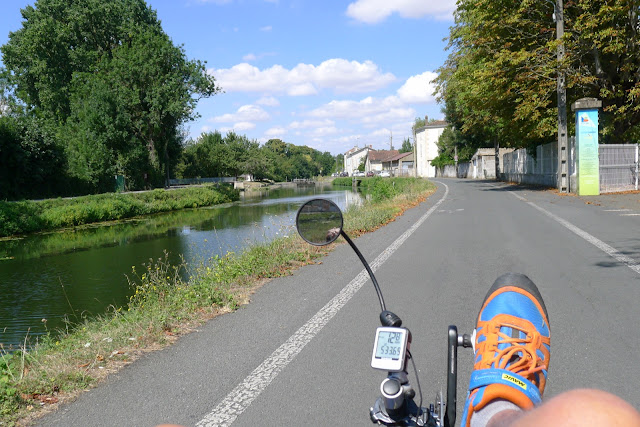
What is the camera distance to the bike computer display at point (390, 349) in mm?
2006

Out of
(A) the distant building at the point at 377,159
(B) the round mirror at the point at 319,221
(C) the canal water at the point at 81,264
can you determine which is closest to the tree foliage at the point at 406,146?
(A) the distant building at the point at 377,159

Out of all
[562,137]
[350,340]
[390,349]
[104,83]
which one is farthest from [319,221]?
[104,83]

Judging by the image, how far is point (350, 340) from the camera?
4941 mm

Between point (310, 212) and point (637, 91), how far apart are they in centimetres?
2418

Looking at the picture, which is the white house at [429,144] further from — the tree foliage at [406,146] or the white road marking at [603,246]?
the white road marking at [603,246]

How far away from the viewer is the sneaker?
5.88ft

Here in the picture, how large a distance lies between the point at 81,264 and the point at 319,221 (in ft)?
54.1

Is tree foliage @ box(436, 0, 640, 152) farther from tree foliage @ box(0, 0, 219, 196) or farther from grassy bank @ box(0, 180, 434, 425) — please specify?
tree foliage @ box(0, 0, 219, 196)

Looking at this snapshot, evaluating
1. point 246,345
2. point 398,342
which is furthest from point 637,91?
point 398,342

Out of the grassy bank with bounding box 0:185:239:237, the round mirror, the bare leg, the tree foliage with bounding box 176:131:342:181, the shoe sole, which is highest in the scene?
the tree foliage with bounding box 176:131:342:181

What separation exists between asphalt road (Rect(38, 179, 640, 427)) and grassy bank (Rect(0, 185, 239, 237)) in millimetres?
25884

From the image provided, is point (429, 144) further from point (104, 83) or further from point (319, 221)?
point (319, 221)

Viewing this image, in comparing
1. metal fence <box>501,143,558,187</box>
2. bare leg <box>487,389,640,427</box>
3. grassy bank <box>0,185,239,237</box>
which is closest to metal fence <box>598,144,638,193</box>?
metal fence <box>501,143,558,187</box>

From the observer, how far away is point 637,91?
22.3 m
